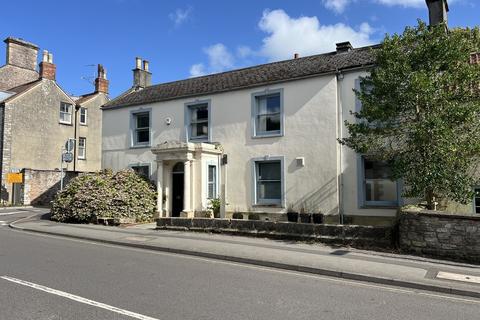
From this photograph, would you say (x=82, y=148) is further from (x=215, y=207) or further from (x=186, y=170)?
(x=215, y=207)

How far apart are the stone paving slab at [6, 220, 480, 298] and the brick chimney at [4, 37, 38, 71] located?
92.1 feet

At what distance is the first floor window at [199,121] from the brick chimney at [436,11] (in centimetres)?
1018

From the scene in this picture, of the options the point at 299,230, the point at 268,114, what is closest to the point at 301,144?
the point at 268,114

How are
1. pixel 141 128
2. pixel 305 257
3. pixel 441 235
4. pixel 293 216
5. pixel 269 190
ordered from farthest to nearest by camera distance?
pixel 141 128, pixel 269 190, pixel 293 216, pixel 441 235, pixel 305 257

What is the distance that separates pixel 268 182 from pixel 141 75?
12772 mm

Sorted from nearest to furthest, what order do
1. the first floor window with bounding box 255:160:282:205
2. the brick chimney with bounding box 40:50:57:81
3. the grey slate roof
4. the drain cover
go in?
the drain cover, the grey slate roof, the first floor window with bounding box 255:160:282:205, the brick chimney with bounding box 40:50:57:81

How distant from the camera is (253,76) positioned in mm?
19000

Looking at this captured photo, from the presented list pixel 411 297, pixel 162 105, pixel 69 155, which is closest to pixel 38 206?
pixel 69 155

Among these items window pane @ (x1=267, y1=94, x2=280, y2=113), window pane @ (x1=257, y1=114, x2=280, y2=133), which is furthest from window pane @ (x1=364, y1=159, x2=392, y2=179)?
window pane @ (x1=267, y1=94, x2=280, y2=113)

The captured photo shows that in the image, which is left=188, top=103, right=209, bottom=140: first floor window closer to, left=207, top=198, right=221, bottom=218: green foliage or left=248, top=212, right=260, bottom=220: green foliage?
left=207, top=198, right=221, bottom=218: green foliage

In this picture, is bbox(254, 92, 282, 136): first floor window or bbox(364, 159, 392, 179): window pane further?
bbox(254, 92, 282, 136): first floor window

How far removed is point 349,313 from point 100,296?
3.80 m

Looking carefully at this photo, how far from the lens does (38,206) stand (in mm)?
28141

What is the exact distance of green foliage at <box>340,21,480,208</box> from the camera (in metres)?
10.4
